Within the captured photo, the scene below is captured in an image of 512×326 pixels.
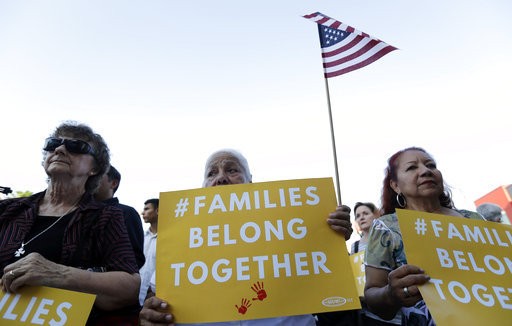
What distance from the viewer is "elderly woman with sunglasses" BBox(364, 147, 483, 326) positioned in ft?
5.76

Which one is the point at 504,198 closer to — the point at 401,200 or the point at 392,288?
the point at 401,200

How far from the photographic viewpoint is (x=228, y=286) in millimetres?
1798

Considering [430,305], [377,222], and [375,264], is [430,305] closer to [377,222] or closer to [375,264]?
[375,264]

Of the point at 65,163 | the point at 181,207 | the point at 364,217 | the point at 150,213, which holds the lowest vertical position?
the point at 181,207

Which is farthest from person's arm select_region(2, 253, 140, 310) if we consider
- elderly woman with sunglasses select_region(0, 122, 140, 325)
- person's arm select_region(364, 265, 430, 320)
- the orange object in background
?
the orange object in background

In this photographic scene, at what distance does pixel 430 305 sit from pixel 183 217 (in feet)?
4.44

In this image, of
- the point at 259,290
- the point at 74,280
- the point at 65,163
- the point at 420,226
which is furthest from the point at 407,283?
the point at 65,163

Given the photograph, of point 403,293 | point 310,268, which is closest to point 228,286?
point 310,268

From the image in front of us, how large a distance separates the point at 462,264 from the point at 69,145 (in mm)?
2601

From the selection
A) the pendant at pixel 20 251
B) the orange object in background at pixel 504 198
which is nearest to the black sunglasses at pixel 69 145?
the pendant at pixel 20 251

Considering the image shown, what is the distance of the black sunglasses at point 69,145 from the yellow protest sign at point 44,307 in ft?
3.44

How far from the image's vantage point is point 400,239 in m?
2.14

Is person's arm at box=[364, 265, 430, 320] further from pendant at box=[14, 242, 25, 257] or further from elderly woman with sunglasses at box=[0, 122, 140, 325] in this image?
pendant at box=[14, 242, 25, 257]

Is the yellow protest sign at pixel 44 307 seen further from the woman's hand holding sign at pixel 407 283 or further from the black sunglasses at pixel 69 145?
the woman's hand holding sign at pixel 407 283
